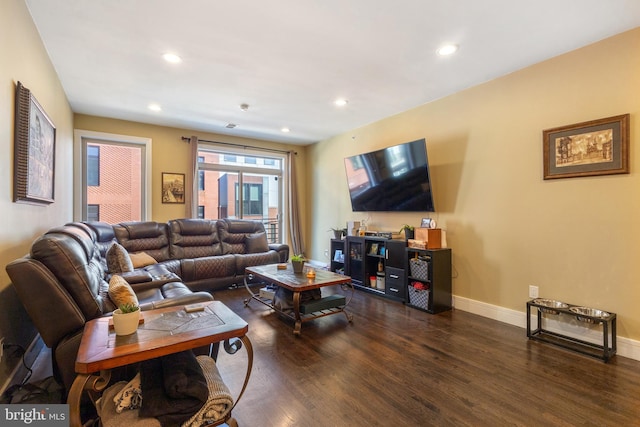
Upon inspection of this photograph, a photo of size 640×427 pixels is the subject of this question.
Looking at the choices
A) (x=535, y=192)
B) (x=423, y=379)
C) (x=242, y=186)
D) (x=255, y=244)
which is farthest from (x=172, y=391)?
(x=242, y=186)

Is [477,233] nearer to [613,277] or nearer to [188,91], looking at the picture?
[613,277]

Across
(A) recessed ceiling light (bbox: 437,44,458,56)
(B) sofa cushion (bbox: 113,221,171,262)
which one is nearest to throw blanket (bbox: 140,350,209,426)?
(A) recessed ceiling light (bbox: 437,44,458,56)

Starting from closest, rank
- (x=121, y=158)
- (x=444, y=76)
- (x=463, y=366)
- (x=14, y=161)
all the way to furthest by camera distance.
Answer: (x=14, y=161), (x=463, y=366), (x=444, y=76), (x=121, y=158)

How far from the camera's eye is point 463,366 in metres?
2.30

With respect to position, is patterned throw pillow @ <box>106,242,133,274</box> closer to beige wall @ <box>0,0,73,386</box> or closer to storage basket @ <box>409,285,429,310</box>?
beige wall @ <box>0,0,73,386</box>

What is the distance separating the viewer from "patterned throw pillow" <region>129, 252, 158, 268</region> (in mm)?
3949

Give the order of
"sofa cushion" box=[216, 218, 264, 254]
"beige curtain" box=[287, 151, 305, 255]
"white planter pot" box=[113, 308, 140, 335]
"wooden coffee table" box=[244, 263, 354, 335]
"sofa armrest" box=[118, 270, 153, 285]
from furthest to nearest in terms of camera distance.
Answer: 1. "beige curtain" box=[287, 151, 305, 255]
2. "sofa cushion" box=[216, 218, 264, 254]
3. "wooden coffee table" box=[244, 263, 354, 335]
4. "sofa armrest" box=[118, 270, 153, 285]
5. "white planter pot" box=[113, 308, 140, 335]

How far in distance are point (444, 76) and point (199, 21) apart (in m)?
2.43

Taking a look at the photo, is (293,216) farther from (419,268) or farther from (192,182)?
(419,268)

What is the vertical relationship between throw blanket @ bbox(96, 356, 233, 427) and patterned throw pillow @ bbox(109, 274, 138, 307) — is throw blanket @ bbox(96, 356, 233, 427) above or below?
below

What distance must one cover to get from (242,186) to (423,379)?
4882mm

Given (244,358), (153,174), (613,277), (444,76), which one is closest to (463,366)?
(613,277)

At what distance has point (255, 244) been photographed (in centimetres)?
507

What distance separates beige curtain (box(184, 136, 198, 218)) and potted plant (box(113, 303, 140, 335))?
4.11 meters
